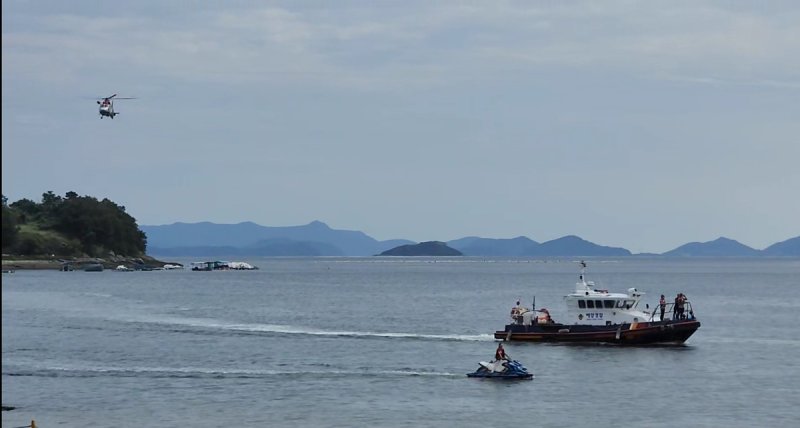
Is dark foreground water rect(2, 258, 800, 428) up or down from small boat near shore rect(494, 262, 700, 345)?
down

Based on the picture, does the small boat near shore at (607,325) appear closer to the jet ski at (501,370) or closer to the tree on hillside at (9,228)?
the jet ski at (501,370)

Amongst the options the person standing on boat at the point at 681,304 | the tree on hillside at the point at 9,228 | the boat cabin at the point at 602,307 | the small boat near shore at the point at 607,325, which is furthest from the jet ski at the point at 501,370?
the tree on hillside at the point at 9,228

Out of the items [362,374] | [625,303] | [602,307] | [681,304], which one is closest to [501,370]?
[362,374]

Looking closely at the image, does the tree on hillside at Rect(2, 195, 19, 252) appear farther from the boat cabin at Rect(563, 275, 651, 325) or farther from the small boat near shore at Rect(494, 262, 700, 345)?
the boat cabin at Rect(563, 275, 651, 325)

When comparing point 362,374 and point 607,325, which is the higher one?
point 607,325

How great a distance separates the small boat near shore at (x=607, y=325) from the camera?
268 feet

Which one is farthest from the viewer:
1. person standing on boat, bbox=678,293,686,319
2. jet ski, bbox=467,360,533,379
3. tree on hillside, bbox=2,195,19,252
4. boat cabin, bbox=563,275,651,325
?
person standing on boat, bbox=678,293,686,319

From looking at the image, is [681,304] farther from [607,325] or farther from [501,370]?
[501,370]

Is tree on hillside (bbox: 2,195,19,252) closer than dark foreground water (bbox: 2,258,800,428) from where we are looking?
Yes

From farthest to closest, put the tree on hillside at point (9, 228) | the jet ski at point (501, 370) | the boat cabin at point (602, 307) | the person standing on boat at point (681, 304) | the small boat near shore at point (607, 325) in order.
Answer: the person standing on boat at point (681, 304) → the boat cabin at point (602, 307) → the small boat near shore at point (607, 325) → the jet ski at point (501, 370) → the tree on hillside at point (9, 228)

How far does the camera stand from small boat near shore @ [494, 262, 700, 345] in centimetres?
8175

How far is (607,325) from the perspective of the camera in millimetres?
82375

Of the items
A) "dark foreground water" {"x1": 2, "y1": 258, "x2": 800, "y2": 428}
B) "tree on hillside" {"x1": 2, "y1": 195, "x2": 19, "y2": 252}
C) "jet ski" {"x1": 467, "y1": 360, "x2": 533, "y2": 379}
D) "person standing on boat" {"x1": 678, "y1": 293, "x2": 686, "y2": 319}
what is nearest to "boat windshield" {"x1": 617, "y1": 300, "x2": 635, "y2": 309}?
"dark foreground water" {"x1": 2, "y1": 258, "x2": 800, "y2": 428}

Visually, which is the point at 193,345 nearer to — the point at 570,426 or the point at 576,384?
the point at 576,384
